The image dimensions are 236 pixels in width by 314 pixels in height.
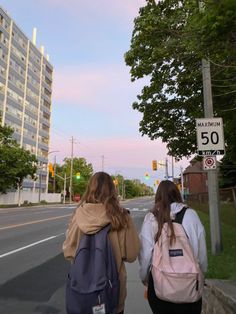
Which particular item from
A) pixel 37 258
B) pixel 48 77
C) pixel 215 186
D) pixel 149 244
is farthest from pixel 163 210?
pixel 48 77

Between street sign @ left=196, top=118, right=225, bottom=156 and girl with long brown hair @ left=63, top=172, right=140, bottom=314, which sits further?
street sign @ left=196, top=118, right=225, bottom=156

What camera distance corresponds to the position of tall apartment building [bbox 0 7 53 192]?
84.8 metres

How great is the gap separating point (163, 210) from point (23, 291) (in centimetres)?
506

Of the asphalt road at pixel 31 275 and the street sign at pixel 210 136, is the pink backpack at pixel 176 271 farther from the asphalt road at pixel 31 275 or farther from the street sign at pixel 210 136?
the street sign at pixel 210 136

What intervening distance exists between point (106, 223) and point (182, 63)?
12.1 metres

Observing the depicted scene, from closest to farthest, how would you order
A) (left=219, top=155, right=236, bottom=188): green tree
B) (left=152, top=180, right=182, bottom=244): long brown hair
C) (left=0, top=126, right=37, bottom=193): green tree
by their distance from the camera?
(left=152, top=180, right=182, bottom=244): long brown hair, (left=219, top=155, right=236, bottom=188): green tree, (left=0, top=126, right=37, bottom=193): green tree

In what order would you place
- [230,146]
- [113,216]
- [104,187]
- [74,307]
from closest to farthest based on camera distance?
[74,307] < [113,216] < [104,187] < [230,146]

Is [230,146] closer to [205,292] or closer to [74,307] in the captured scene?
[205,292]

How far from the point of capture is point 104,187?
359 cm

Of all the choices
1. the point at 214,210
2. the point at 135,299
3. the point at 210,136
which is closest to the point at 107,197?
the point at 135,299

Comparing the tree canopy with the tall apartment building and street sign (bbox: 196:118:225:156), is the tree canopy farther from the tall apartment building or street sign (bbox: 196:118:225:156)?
the tall apartment building

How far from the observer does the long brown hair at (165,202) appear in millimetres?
3535

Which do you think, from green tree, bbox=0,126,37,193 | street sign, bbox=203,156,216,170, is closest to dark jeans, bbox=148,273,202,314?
street sign, bbox=203,156,216,170

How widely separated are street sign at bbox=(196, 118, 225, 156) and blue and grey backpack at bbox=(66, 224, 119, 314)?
7421 millimetres
